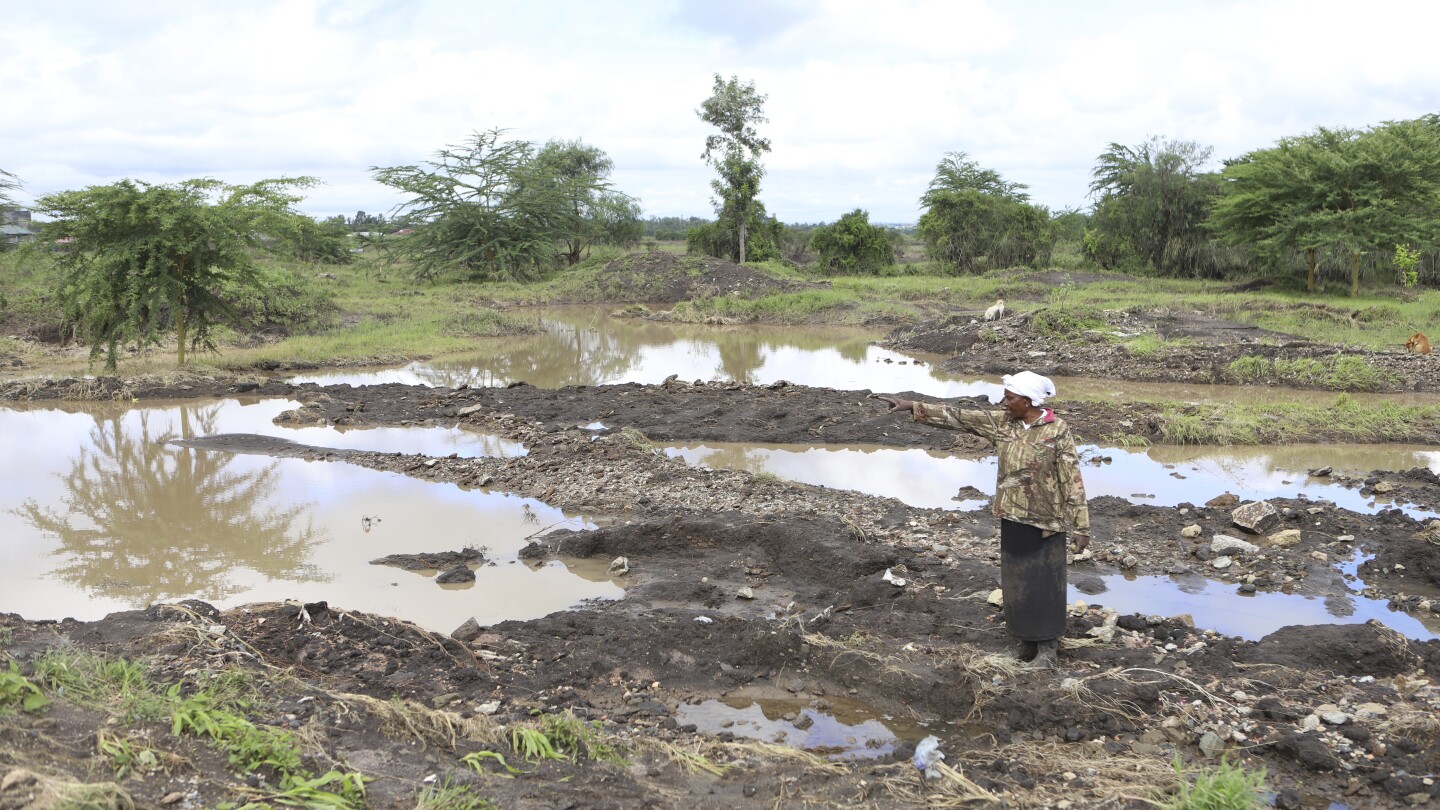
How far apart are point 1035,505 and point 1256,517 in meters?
3.81

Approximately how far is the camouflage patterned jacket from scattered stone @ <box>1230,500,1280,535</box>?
3.42 meters

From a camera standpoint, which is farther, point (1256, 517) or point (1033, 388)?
point (1256, 517)

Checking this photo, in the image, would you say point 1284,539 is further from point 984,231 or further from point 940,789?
point 984,231

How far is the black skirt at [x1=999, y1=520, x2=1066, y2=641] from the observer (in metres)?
4.83

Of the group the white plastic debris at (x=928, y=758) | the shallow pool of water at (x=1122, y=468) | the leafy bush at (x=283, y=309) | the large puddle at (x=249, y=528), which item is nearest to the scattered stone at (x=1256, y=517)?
the shallow pool of water at (x=1122, y=468)

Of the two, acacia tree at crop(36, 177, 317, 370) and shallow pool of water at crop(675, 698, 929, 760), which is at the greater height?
acacia tree at crop(36, 177, 317, 370)

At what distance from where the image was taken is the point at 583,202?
39625mm

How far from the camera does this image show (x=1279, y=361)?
14930 mm

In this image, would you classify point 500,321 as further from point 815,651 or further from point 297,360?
point 815,651

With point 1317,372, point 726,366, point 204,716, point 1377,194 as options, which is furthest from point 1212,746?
point 1377,194

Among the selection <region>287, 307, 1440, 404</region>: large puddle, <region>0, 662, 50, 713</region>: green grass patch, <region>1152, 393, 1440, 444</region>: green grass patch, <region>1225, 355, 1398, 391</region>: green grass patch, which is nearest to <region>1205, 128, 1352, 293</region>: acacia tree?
<region>1225, 355, 1398, 391</region>: green grass patch

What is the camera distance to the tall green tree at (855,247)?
35188mm

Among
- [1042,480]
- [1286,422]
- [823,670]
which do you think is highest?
[1042,480]

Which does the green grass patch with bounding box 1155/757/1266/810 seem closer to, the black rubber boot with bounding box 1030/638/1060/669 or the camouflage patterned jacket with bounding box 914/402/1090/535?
the black rubber boot with bounding box 1030/638/1060/669
